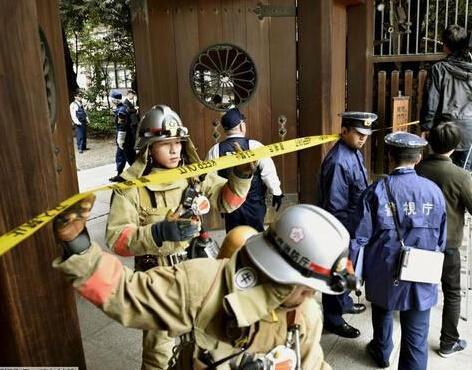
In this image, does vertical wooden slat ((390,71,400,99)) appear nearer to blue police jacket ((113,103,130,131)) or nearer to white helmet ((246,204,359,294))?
white helmet ((246,204,359,294))

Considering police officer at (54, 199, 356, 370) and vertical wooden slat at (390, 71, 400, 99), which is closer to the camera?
police officer at (54, 199, 356, 370)

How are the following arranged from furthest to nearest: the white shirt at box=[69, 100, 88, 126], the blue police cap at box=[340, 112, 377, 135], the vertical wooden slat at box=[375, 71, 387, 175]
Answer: the white shirt at box=[69, 100, 88, 126] < the vertical wooden slat at box=[375, 71, 387, 175] < the blue police cap at box=[340, 112, 377, 135]

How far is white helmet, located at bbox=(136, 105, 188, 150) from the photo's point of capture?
2816mm

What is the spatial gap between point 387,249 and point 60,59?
303 cm

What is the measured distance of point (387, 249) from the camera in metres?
2.93

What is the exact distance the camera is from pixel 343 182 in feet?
11.8

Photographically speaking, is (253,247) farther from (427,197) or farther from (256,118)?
(256,118)

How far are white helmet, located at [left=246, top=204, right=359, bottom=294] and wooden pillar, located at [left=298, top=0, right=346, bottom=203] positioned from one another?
3601 millimetres

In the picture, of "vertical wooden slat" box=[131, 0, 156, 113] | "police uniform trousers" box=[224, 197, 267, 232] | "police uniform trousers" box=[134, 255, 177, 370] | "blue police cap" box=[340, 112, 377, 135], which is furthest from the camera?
"vertical wooden slat" box=[131, 0, 156, 113]

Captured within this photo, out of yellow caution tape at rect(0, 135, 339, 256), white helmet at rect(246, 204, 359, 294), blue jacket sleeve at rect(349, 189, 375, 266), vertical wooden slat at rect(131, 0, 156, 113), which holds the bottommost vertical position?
blue jacket sleeve at rect(349, 189, 375, 266)

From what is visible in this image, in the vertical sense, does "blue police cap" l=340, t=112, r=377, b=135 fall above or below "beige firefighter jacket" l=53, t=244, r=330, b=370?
above

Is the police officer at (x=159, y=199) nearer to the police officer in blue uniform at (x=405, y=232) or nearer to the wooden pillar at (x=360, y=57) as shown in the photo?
the police officer in blue uniform at (x=405, y=232)

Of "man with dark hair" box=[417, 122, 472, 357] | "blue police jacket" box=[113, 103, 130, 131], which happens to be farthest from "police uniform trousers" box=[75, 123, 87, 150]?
"man with dark hair" box=[417, 122, 472, 357]

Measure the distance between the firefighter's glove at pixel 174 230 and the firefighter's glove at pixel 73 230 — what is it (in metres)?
0.78
